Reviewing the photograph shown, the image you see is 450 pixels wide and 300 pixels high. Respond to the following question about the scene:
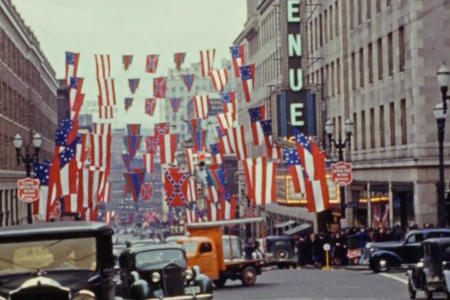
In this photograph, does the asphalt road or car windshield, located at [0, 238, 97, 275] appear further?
the asphalt road

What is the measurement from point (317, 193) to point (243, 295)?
51.7ft

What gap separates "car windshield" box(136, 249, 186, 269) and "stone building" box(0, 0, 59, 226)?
37.5 metres

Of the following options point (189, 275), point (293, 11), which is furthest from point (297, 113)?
point (189, 275)

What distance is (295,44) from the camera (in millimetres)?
67625

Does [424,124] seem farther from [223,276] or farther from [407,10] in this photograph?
[223,276]

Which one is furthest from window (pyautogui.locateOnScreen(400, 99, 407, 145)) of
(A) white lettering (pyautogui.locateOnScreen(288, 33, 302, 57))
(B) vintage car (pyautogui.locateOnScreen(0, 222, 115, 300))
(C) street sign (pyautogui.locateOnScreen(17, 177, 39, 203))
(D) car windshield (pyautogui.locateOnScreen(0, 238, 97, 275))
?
(D) car windshield (pyautogui.locateOnScreen(0, 238, 97, 275))

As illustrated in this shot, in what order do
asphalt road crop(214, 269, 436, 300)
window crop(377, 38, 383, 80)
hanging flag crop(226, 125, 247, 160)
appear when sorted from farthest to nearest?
1. hanging flag crop(226, 125, 247, 160)
2. window crop(377, 38, 383, 80)
3. asphalt road crop(214, 269, 436, 300)

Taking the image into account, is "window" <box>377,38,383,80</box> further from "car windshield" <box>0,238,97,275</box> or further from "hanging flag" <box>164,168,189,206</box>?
"car windshield" <box>0,238,97,275</box>

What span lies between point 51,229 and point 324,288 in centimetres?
1545

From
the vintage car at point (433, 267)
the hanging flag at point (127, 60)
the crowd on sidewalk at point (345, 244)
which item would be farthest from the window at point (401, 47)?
the vintage car at point (433, 267)

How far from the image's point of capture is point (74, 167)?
163 ft

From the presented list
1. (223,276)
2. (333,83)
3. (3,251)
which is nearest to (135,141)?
(333,83)

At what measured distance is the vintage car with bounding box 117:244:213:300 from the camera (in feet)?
83.2

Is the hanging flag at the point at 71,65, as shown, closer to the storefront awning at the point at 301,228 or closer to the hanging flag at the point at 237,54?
the hanging flag at the point at 237,54
